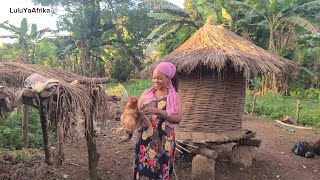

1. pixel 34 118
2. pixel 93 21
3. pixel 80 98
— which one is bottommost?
pixel 34 118

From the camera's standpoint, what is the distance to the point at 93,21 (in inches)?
648

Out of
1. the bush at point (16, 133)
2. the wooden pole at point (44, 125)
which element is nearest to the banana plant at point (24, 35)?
the bush at point (16, 133)

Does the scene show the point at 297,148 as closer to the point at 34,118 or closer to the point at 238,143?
the point at 238,143

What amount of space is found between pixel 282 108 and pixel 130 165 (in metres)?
7.42

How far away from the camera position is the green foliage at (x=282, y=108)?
381 inches

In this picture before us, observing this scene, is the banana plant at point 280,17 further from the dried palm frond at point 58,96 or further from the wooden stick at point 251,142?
the dried palm frond at point 58,96

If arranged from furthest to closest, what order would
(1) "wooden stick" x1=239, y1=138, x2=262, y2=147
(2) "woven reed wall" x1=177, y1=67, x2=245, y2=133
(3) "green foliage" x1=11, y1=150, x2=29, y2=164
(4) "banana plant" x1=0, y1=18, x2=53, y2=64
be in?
(4) "banana plant" x1=0, y1=18, x2=53, y2=64 → (1) "wooden stick" x1=239, y1=138, x2=262, y2=147 → (2) "woven reed wall" x1=177, y1=67, x2=245, y2=133 → (3) "green foliage" x1=11, y1=150, x2=29, y2=164

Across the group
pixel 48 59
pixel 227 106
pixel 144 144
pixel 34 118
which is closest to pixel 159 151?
pixel 144 144

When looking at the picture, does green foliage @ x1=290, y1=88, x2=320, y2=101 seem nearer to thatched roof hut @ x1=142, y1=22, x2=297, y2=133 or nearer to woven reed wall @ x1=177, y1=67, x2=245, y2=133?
thatched roof hut @ x1=142, y1=22, x2=297, y2=133

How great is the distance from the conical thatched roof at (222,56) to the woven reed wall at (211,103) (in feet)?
0.89

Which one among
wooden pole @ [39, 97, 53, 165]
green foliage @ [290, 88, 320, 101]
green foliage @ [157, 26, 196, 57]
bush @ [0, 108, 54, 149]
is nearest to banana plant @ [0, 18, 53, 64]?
bush @ [0, 108, 54, 149]

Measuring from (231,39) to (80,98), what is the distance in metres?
3.32

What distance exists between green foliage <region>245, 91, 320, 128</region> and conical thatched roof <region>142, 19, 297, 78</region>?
182 inches

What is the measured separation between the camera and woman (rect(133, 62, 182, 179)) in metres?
3.06
